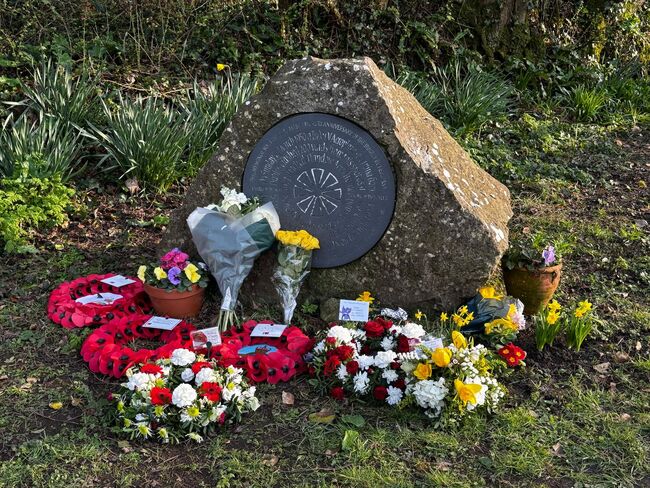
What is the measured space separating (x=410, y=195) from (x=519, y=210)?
199 cm

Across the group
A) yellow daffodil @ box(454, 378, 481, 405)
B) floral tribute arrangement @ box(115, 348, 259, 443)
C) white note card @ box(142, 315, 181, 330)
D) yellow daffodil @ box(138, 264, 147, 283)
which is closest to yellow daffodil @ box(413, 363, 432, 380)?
yellow daffodil @ box(454, 378, 481, 405)

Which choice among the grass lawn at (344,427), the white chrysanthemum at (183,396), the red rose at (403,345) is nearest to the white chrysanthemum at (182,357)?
the white chrysanthemum at (183,396)

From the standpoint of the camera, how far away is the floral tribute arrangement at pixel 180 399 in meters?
3.03

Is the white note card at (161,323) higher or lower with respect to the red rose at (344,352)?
lower

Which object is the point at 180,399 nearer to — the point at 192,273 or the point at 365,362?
the point at 365,362

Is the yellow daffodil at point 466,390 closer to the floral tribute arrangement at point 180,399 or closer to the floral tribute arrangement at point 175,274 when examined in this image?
the floral tribute arrangement at point 180,399

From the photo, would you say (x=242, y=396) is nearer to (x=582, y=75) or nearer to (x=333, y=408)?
(x=333, y=408)

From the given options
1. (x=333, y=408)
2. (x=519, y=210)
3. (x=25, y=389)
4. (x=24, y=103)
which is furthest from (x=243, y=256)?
(x=24, y=103)

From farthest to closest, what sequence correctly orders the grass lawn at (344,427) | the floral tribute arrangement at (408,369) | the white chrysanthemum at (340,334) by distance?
1. the white chrysanthemum at (340,334)
2. the floral tribute arrangement at (408,369)
3. the grass lawn at (344,427)

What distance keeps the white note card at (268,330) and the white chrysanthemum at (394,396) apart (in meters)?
0.71

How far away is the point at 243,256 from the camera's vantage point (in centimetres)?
382

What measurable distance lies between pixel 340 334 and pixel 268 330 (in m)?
0.46

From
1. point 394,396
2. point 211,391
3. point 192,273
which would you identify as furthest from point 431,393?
point 192,273

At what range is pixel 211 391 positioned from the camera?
3.12 metres
